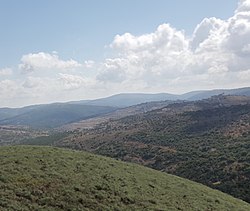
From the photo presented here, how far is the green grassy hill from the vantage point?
2962 cm

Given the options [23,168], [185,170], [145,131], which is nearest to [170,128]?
[145,131]

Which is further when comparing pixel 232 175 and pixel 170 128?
pixel 170 128

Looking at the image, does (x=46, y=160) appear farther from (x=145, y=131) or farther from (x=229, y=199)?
(x=145, y=131)

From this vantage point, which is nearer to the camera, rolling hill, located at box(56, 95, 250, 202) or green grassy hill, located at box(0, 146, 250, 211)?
green grassy hill, located at box(0, 146, 250, 211)

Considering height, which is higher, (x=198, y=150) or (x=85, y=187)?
(x=85, y=187)

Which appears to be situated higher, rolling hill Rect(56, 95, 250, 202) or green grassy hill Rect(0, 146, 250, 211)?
green grassy hill Rect(0, 146, 250, 211)

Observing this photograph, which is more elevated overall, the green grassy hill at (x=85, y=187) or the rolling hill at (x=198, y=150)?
the green grassy hill at (x=85, y=187)

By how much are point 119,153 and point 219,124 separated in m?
40.6

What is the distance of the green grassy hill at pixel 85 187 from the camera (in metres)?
29.6

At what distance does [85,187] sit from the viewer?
33.6 metres

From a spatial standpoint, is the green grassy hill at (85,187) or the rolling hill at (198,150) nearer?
the green grassy hill at (85,187)

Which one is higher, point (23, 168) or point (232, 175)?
point (23, 168)

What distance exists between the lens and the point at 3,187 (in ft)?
99.3

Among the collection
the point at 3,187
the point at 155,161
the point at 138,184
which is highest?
the point at 3,187
